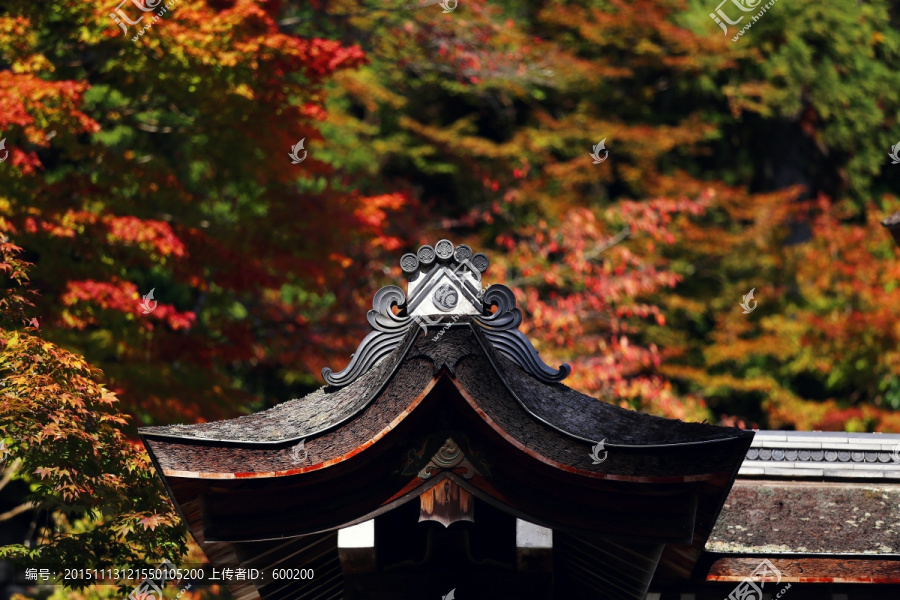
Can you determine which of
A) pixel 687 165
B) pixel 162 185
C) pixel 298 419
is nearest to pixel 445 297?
pixel 298 419

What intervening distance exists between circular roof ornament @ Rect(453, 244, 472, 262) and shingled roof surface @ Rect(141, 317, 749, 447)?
444mm

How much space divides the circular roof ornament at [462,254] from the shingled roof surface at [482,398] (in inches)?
17.5

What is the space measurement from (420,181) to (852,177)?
8.48 meters

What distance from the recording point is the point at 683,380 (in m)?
18.8

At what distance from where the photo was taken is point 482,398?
3838 mm

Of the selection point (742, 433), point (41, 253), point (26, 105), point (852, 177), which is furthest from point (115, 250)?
point (852, 177)

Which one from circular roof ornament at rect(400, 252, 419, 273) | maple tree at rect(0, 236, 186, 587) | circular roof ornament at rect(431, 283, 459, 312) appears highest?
circular roof ornament at rect(400, 252, 419, 273)

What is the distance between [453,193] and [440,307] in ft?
52.5

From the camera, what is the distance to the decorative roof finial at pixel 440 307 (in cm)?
469

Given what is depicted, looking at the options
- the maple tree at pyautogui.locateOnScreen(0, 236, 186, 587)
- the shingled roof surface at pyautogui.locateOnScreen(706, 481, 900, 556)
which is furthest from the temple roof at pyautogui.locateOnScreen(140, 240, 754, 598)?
the maple tree at pyautogui.locateOnScreen(0, 236, 186, 587)

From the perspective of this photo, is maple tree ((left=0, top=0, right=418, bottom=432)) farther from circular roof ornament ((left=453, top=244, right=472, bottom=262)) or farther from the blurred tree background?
circular roof ornament ((left=453, top=244, right=472, bottom=262))

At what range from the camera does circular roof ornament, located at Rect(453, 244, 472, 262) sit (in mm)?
4730

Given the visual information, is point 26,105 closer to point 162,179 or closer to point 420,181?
point 162,179

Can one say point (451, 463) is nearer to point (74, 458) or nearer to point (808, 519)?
point (808, 519)
